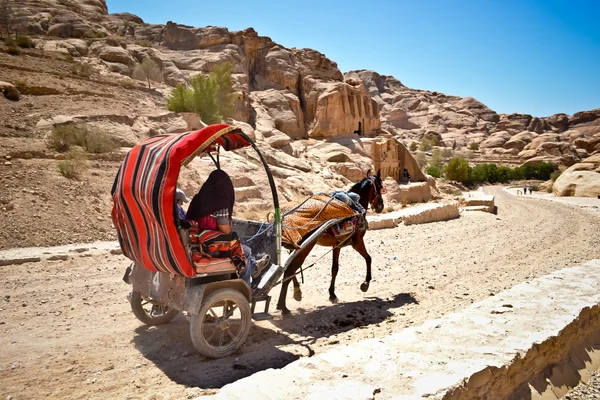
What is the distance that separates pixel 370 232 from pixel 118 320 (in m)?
11.2

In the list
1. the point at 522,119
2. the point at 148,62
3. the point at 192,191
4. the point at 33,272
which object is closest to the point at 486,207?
the point at 192,191

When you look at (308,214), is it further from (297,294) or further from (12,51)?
(12,51)

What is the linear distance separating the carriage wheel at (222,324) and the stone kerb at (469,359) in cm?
124

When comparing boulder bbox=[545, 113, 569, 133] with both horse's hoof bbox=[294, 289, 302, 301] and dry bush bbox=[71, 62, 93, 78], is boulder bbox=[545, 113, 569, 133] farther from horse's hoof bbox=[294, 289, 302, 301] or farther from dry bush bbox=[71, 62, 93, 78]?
horse's hoof bbox=[294, 289, 302, 301]

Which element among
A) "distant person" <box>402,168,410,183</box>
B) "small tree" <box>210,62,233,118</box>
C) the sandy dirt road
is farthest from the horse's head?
"distant person" <box>402,168,410,183</box>

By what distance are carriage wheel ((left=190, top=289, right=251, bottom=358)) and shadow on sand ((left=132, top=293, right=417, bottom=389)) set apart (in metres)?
0.13

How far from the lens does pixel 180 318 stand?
248 inches

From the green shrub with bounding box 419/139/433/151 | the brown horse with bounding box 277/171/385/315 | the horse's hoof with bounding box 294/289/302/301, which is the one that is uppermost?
the green shrub with bounding box 419/139/433/151

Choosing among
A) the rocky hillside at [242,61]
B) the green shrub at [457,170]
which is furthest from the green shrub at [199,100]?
the green shrub at [457,170]

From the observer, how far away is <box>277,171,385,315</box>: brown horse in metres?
6.82

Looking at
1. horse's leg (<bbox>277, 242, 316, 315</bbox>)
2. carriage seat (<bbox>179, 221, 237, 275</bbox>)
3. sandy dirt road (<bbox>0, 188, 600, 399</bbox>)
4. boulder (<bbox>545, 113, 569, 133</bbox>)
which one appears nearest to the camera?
sandy dirt road (<bbox>0, 188, 600, 399</bbox>)

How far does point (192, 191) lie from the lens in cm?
1614

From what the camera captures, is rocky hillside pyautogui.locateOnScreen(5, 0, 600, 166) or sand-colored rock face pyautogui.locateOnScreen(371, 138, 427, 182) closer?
rocky hillside pyautogui.locateOnScreen(5, 0, 600, 166)

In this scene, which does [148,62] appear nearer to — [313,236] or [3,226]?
[3,226]
